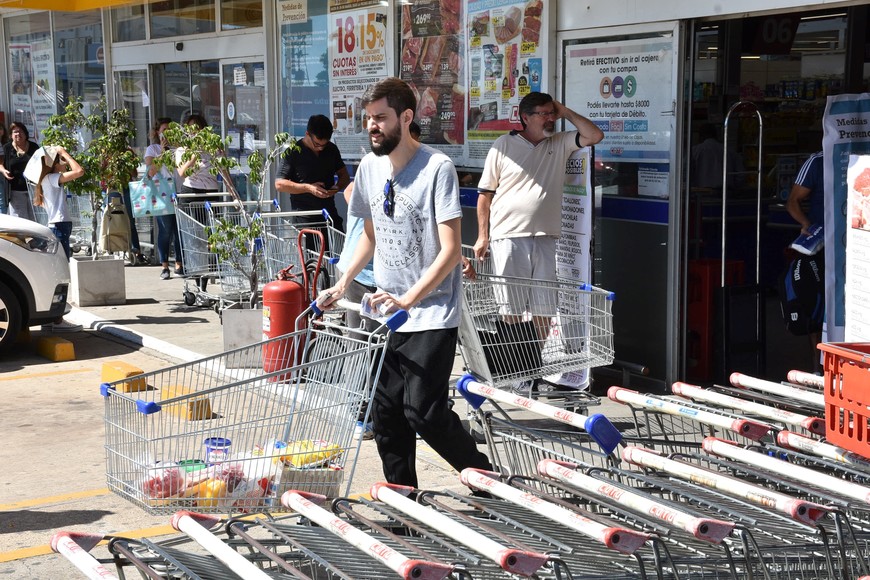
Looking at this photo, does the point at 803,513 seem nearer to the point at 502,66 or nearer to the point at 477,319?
the point at 477,319

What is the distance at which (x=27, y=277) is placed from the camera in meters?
9.98

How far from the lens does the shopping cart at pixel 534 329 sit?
22.1 feet

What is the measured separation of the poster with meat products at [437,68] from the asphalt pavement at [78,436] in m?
2.83

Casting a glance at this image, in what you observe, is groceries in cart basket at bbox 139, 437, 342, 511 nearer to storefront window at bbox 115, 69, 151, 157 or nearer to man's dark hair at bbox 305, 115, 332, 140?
man's dark hair at bbox 305, 115, 332, 140

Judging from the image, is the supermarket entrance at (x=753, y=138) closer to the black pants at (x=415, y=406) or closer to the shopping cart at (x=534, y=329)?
the shopping cart at (x=534, y=329)

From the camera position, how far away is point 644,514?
10.3 ft

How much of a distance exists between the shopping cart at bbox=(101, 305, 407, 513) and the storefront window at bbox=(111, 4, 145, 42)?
41.9 feet

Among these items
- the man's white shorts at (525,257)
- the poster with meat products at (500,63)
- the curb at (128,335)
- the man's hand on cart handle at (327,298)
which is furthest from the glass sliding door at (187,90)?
the man's hand on cart handle at (327,298)

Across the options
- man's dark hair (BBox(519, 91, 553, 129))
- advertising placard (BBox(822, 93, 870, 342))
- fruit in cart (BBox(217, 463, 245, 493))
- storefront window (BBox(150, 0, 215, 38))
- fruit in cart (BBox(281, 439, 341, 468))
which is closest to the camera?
fruit in cart (BBox(217, 463, 245, 493))

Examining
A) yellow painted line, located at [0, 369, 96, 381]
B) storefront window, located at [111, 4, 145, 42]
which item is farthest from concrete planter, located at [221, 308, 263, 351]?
storefront window, located at [111, 4, 145, 42]

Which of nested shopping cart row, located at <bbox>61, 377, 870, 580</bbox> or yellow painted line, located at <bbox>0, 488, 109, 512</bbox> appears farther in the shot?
yellow painted line, located at <bbox>0, 488, 109, 512</bbox>

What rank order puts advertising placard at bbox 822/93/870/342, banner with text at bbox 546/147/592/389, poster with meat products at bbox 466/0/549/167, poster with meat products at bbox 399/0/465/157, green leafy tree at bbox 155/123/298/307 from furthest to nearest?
1. poster with meat products at bbox 399/0/465/157
2. green leafy tree at bbox 155/123/298/307
3. poster with meat products at bbox 466/0/549/167
4. banner with text at bbox 546/147/592/389
5. advertising placard at bbox 822/93/870/342

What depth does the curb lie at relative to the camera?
10008mm

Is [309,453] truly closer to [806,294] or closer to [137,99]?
[806,294]
